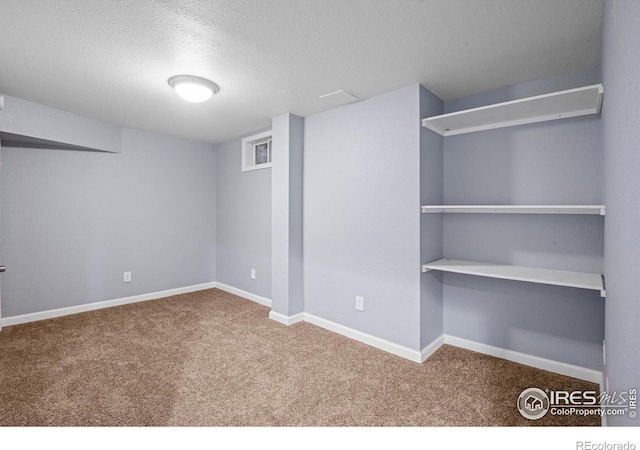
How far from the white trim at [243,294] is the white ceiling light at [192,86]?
8.50 ft

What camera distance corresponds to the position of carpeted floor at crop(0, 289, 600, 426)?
1851 millimetres

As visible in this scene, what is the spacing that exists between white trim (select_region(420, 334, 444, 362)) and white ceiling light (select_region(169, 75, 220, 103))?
112 inches

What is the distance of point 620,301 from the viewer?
1.20m

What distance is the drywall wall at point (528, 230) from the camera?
88.4 inches

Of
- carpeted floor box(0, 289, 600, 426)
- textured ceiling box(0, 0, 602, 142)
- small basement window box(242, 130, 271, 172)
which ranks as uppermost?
textured ceiling box(0, 0, 602, 142)

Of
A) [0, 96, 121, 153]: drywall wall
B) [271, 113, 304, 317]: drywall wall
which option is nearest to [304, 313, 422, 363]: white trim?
[271, 113, 304, 317]: drywall wall

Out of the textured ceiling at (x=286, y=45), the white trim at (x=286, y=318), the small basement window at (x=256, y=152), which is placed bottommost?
the white trim at (x=286, y=318)

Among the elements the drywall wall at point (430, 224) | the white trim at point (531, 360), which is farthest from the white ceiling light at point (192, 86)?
the white trim at point (531, 360)

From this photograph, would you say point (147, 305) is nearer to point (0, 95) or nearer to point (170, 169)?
point (170, 169)

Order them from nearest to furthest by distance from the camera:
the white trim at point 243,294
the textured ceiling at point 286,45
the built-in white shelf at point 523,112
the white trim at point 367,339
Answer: the textured ceiling at point 286,45
the built-in white shelf at point 523,112
the white trim at point 367,339
the white trim at point 243,294

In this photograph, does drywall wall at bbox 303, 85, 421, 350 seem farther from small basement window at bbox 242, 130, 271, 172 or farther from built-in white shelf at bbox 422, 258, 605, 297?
small basement window at bbox 242, 130, 271, 172

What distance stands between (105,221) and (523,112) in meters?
4.64

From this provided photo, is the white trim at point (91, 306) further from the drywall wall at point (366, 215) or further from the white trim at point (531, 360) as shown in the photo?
the white trim at point (531, 360)

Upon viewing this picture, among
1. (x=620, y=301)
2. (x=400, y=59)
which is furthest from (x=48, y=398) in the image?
(x=400, y=59)
